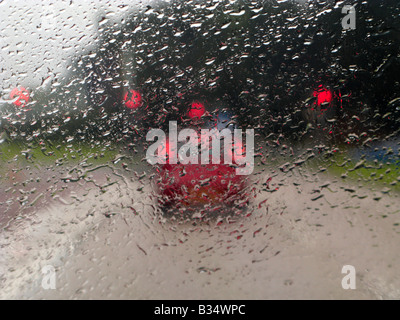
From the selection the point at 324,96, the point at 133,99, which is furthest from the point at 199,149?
the point at 324,96

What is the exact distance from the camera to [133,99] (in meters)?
1.44

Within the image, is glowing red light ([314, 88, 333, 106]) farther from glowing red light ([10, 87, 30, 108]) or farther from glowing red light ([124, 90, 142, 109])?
glowing red light ([10, 87, 30, 108])

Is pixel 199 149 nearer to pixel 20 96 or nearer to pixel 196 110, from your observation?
pixel 196 110

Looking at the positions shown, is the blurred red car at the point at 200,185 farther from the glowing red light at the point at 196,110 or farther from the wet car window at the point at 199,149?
the glowing red light at the point at 196,110

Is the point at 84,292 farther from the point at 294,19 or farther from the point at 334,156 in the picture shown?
the point at 294,19

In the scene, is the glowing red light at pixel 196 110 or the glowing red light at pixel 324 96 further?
the glowing red light at pixel 196 110

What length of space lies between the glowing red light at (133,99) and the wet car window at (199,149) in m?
0.01

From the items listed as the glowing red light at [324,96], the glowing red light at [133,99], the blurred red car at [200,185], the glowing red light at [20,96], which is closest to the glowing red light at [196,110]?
the blurred red car at [200,185]

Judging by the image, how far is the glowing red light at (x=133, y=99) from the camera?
1.43 m

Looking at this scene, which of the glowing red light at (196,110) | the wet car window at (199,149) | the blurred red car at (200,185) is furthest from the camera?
the glowing red light at (196,110)

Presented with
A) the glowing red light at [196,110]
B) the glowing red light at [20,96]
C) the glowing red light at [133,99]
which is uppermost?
the glowing red light at [20,96]

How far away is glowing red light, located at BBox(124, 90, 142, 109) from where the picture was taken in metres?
1.43

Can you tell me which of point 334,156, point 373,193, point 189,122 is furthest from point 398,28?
point 189,122

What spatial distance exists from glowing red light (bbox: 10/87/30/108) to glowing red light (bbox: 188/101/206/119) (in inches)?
34.6
